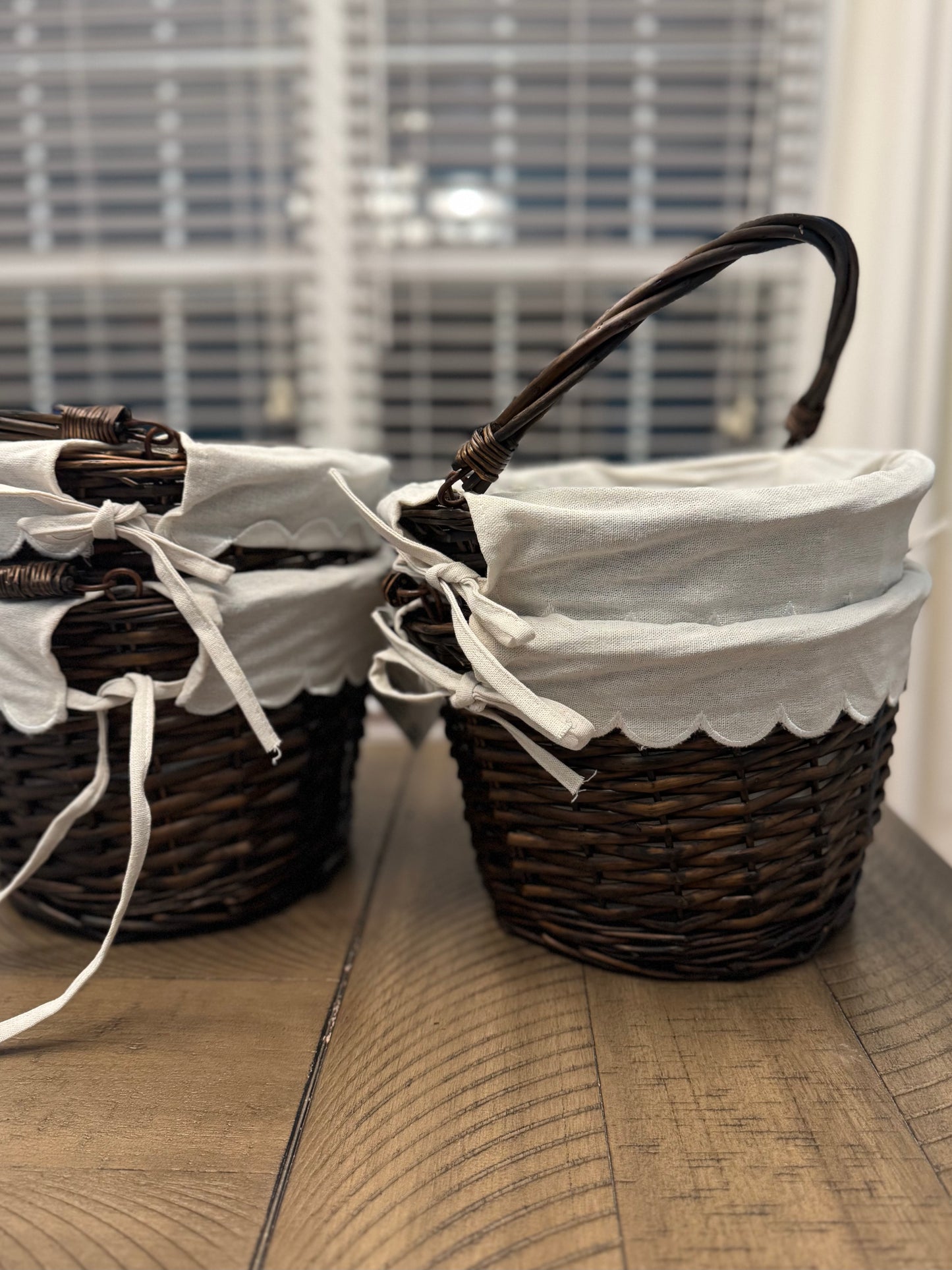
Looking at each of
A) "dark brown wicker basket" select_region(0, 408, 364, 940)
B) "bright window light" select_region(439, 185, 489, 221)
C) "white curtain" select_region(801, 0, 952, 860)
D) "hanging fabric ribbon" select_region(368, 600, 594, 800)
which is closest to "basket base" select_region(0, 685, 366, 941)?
"dark brown wicker basket" select_region(0, 408, 364, 940)

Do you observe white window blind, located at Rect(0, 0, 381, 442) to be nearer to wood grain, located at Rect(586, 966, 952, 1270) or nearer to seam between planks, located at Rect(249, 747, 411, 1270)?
seam between planks, located at Rect(249, 747, 411, 1270)

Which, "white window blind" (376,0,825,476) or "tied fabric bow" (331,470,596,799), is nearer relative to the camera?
"tied fabric bow" (331,470,596,799)

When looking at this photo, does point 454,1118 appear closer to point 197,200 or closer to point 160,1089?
point 160,1089

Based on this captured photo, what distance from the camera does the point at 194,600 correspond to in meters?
0.61

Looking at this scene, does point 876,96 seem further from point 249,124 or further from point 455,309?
point 249,124

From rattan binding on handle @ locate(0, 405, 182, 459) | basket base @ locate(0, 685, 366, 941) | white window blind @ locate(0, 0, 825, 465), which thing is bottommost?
basket base @ locate(0, 685, 366, 941)

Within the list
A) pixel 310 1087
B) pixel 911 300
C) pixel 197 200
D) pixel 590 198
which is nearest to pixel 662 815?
pixel 310 1087

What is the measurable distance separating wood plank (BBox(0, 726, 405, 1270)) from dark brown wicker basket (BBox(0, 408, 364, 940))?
0.04 meters

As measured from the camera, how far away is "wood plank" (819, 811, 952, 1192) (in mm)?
534

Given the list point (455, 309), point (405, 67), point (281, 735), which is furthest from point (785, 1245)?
point (405, 67)

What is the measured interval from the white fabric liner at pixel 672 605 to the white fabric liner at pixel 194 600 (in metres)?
0.10

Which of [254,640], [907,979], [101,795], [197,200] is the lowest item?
[907,979]

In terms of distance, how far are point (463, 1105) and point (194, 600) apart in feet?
1.11

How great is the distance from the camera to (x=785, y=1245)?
1.44ft
